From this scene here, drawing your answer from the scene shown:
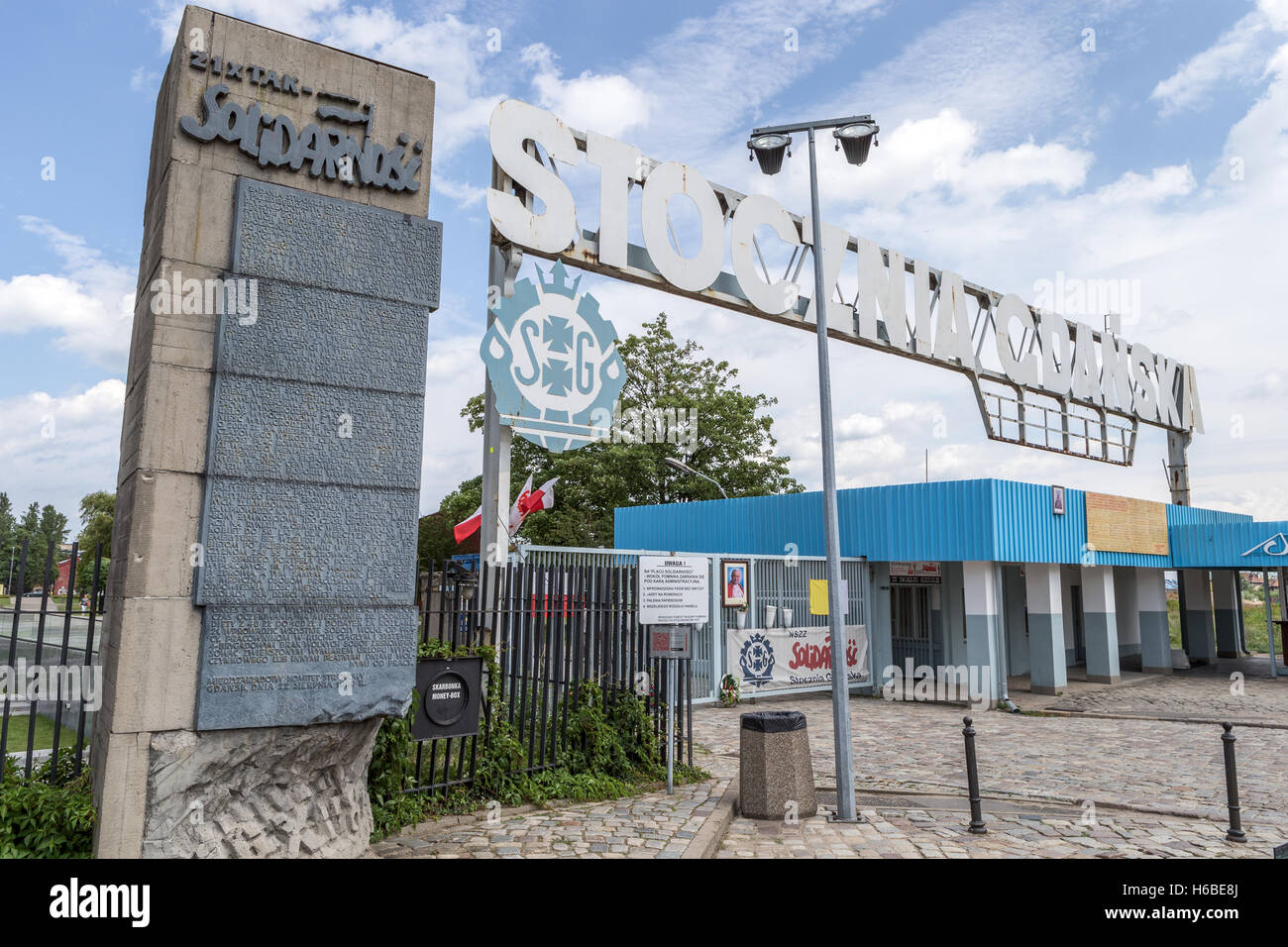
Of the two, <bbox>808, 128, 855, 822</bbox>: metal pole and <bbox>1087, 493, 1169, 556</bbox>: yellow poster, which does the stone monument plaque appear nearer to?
<bbox>808, 128, 855, 822</bbox>: metal pole

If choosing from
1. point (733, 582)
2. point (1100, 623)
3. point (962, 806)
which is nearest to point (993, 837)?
point (962, 806)

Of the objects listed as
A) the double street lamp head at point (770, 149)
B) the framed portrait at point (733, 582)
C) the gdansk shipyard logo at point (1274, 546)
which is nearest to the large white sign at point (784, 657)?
the framed portrait at point (733, 582)

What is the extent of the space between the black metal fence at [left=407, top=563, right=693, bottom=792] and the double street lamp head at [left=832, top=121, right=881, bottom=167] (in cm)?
533

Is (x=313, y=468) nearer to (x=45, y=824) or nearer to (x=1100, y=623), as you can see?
(x=45, y=824)

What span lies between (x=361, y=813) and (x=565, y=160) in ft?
33.2

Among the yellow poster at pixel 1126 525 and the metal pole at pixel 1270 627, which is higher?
the yellow poster at pixel 1126 525

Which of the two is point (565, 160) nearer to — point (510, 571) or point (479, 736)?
point (510, 571)

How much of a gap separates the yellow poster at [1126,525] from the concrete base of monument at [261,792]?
747 inches

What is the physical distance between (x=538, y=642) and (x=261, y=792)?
3214 mm

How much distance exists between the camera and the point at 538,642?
8.52 m

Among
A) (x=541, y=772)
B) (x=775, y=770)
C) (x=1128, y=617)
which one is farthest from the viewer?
(x=1128, y=617)

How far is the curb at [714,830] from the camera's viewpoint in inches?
262

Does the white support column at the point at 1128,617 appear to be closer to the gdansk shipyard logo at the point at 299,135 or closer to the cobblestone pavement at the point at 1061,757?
the cobblestone pavement at the point at 1061,757
